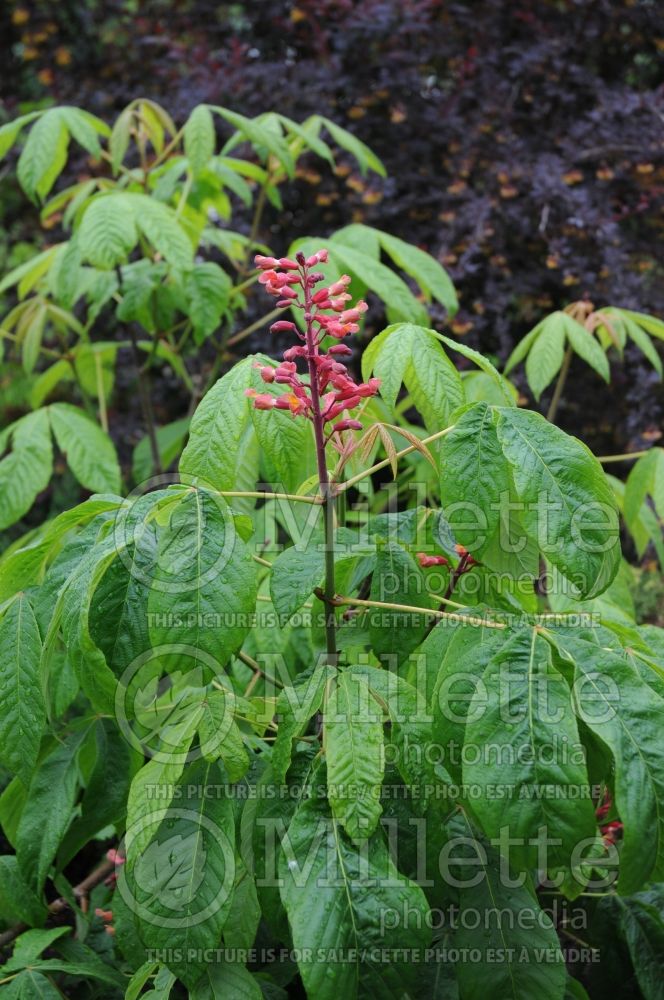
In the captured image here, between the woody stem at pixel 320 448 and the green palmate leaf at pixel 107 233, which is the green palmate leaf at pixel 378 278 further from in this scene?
the woody stem at pixel 320 448

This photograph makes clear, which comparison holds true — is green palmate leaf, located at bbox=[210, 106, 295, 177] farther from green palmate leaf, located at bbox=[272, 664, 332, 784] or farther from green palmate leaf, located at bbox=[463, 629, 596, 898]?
green palmate leaf, located at bbox=[463, 629, 596, 898]

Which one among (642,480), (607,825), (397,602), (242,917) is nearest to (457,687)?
(397,602)

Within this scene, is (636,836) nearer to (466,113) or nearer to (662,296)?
(662,296)

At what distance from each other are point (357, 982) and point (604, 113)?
2.87m

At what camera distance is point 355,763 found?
0.84m

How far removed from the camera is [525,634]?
33.8 inches

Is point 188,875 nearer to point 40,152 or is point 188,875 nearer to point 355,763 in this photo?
point 355,763

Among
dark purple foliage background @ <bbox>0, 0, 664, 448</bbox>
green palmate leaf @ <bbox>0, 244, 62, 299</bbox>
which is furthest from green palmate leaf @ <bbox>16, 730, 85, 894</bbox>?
dark purple foliage background @ <bbox>0, 0, 664, 448</bbox>

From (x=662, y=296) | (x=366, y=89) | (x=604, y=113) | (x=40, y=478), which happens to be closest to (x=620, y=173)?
(x=604, y=113)

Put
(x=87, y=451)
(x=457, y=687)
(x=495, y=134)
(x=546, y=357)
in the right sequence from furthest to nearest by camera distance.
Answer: (x=495, y=134) → (x=87, y=451) → (x=546, y=357) → (x=457, y=687)

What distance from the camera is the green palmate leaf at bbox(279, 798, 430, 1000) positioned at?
2.71 feet

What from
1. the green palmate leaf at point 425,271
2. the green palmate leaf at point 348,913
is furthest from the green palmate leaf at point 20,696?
the green palmate leaf at point 425,271

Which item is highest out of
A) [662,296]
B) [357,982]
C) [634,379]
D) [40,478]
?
[357,982]

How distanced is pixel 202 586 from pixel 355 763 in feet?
0.69
